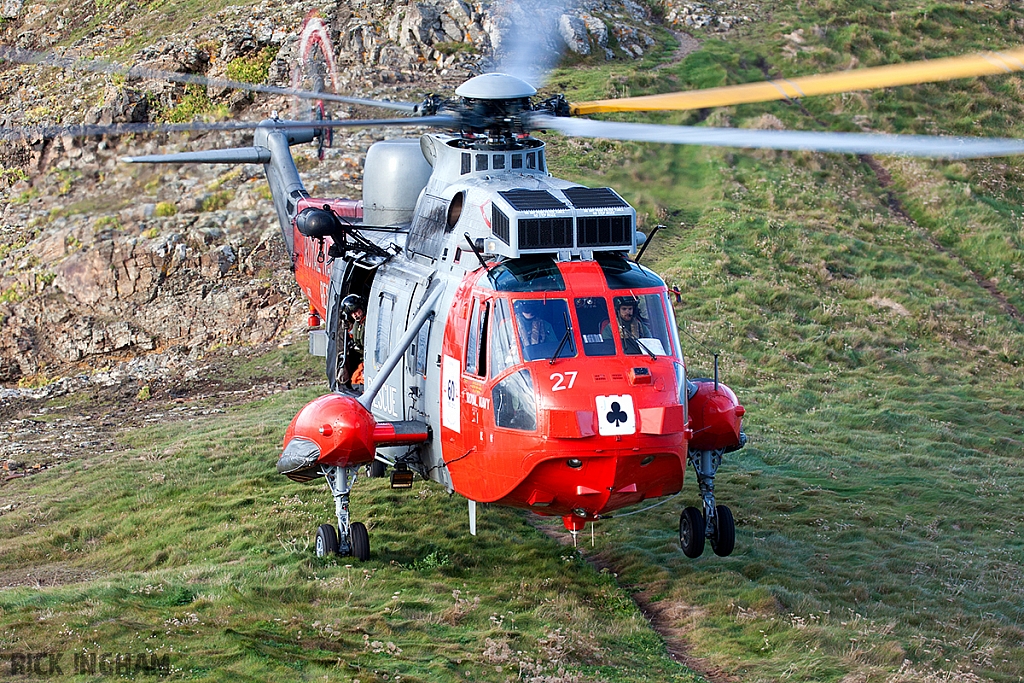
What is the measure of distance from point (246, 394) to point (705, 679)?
1366 centimetres

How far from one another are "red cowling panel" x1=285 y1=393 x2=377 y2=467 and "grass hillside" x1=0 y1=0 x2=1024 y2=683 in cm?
121

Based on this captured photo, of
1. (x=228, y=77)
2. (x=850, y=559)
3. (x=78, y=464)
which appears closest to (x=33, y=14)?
(x=228, y=77)

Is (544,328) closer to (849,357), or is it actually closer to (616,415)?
(616,415)

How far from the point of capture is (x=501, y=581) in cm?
1231

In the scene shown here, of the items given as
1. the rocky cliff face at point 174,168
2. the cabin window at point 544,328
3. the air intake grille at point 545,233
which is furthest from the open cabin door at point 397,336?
the rocky cliff face at point 174,168

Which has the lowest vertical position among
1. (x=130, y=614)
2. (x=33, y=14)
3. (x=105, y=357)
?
(x=105, y=357)

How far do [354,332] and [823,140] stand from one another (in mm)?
9064

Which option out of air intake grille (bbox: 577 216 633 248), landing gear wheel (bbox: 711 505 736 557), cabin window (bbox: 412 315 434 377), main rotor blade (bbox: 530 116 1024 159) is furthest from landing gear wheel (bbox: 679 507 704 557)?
main rotor blade (bbox: 530 116 1024 159)

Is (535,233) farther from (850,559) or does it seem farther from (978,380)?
(978,380)

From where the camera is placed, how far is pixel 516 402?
10.7m

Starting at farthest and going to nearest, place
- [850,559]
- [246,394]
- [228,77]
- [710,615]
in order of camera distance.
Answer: [228,77] < [246,394] < [850,559] < [710,615]

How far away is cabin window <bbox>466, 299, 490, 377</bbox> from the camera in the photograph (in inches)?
447

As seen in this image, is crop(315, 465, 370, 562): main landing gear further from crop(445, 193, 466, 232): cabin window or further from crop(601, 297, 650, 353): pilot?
crop(601, 297, 650, 353): pilot

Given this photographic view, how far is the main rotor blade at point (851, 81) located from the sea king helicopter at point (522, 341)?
28 millimetres
